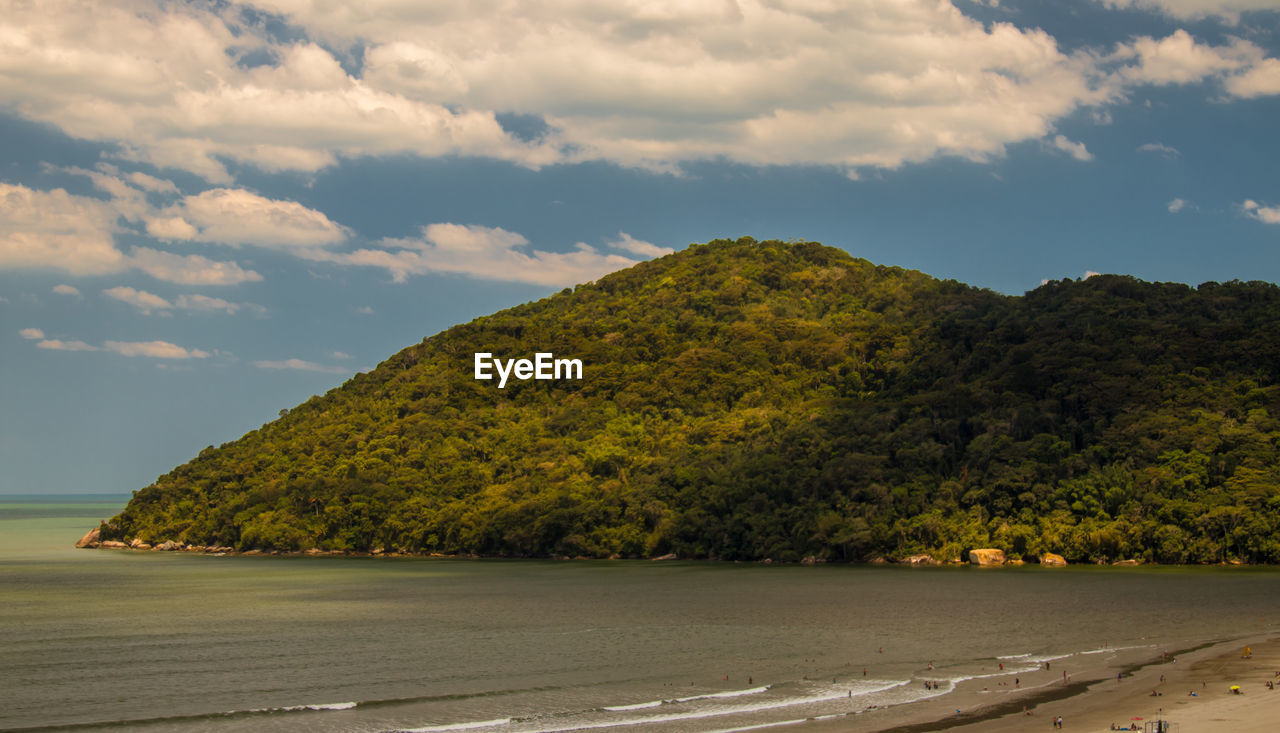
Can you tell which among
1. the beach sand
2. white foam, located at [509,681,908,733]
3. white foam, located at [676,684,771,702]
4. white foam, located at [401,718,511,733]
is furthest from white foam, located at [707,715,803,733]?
white foam, located at [401,718,511,733]

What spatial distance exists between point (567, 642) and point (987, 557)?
200 feet

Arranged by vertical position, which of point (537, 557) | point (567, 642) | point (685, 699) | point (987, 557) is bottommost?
point (537, 557)

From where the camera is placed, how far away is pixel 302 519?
141250 millimetres

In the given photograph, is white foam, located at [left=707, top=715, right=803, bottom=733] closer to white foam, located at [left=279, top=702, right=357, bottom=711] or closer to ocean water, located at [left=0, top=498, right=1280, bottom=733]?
ocean water, located at [left=0, top=498, right=1280, bottom=733]

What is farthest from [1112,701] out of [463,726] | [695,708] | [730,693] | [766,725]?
[463,726]

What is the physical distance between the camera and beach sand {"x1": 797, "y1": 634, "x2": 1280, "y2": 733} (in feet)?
102

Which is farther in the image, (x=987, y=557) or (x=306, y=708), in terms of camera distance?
(x=987, y=557)

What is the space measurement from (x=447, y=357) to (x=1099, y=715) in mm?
161131

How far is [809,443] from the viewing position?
424 ft

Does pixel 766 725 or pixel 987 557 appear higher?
pixel 987 557

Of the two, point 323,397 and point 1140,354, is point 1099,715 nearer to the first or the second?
point 1140,354

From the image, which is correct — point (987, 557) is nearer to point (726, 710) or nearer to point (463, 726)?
point (726, 710)

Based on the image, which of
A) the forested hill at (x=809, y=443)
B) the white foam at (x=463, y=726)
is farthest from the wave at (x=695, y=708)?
the forested hill at (x=809, y=443)

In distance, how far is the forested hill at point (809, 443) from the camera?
105 m
